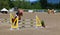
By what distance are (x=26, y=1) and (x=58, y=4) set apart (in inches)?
592

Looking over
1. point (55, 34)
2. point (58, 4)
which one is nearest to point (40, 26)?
point (55, 34)

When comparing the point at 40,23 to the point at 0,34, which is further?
the point at 40,23

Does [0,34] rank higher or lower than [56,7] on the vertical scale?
higher

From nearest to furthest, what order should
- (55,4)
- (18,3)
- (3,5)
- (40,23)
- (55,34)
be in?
1. (55,34)
2. (40,23)
3. (3,5)
4. (18,3)
5. (55,4)

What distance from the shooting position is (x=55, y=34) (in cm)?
1278

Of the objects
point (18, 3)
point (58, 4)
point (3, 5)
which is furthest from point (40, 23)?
point (58, 4)

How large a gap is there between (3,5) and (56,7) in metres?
33.4

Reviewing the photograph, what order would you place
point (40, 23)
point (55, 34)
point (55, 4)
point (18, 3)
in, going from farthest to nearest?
point (55, 4)
point (18, 3)
point (40, 23)
point (55, 34)

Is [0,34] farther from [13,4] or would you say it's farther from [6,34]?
[13,4]

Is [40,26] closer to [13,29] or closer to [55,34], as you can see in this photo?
[13,29]

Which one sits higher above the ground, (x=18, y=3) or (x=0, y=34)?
(x=0, y=34)

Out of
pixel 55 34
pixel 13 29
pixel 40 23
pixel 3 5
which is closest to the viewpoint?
pixel 55 34

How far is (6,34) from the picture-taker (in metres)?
12.9

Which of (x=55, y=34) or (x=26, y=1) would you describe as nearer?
(x=55, y=34)
